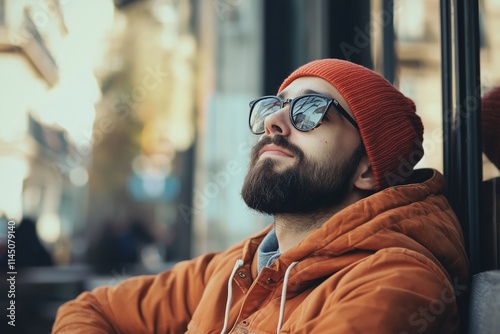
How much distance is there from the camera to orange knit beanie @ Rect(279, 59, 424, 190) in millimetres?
2699

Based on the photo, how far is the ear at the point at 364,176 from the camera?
8.93 feet

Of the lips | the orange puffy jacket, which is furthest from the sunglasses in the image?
the orange puffy jacket

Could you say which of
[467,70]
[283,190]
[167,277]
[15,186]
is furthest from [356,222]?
[15,186]

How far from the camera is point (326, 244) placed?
2248 mm

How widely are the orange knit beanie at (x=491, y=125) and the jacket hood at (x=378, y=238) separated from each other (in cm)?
39

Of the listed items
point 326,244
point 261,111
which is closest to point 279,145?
point 261,111

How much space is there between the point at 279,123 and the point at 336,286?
2.73 feet

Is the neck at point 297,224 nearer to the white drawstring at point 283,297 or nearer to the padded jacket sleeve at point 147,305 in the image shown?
the white drawstring at point 283,297

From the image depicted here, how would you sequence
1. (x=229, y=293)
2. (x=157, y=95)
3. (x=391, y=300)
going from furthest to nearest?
(x=157, y=95) → (x=229, y=293) → (x=391, y=300)

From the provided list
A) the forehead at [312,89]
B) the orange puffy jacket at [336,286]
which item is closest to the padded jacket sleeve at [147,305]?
the orange puffy jacket at [336,286]

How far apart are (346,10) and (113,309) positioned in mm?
3214

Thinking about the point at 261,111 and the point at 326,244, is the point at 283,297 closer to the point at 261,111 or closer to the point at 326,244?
the point at 326,244

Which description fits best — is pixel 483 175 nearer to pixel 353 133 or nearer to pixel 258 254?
pixel 353 133

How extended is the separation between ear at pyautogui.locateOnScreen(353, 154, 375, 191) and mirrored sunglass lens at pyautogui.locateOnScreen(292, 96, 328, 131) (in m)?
0.28
